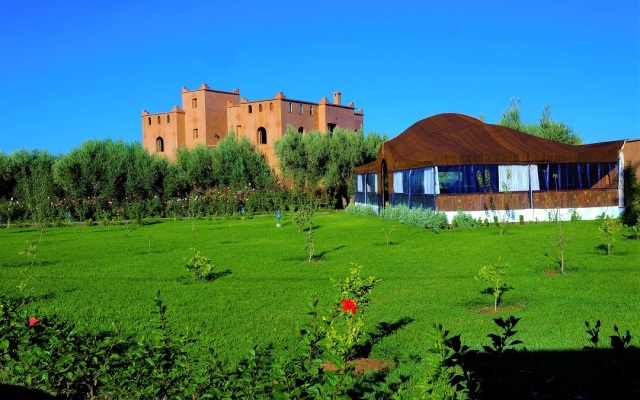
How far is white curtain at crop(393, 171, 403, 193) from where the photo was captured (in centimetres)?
2475

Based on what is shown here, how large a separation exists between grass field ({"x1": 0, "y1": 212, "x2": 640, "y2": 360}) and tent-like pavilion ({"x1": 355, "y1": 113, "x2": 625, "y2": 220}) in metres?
2.34

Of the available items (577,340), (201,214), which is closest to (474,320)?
(577,340)

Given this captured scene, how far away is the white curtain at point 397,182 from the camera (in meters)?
24.8

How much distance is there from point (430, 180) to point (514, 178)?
3157 mm

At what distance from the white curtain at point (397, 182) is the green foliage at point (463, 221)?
5.01 m

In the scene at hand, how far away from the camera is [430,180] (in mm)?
21031

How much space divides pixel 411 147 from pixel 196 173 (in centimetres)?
1700

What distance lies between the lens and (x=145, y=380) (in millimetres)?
4301

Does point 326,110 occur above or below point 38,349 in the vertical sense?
above

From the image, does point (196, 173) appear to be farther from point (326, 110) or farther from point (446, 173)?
point (446, 173)

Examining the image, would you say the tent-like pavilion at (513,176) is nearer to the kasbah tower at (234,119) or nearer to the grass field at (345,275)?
the grass field at (345,275)

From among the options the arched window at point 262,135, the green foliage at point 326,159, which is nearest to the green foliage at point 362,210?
the green foliage at point 326,159

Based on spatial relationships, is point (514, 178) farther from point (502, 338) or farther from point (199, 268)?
point (502, 338)

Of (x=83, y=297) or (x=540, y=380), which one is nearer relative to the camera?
(x=540, y=380)
